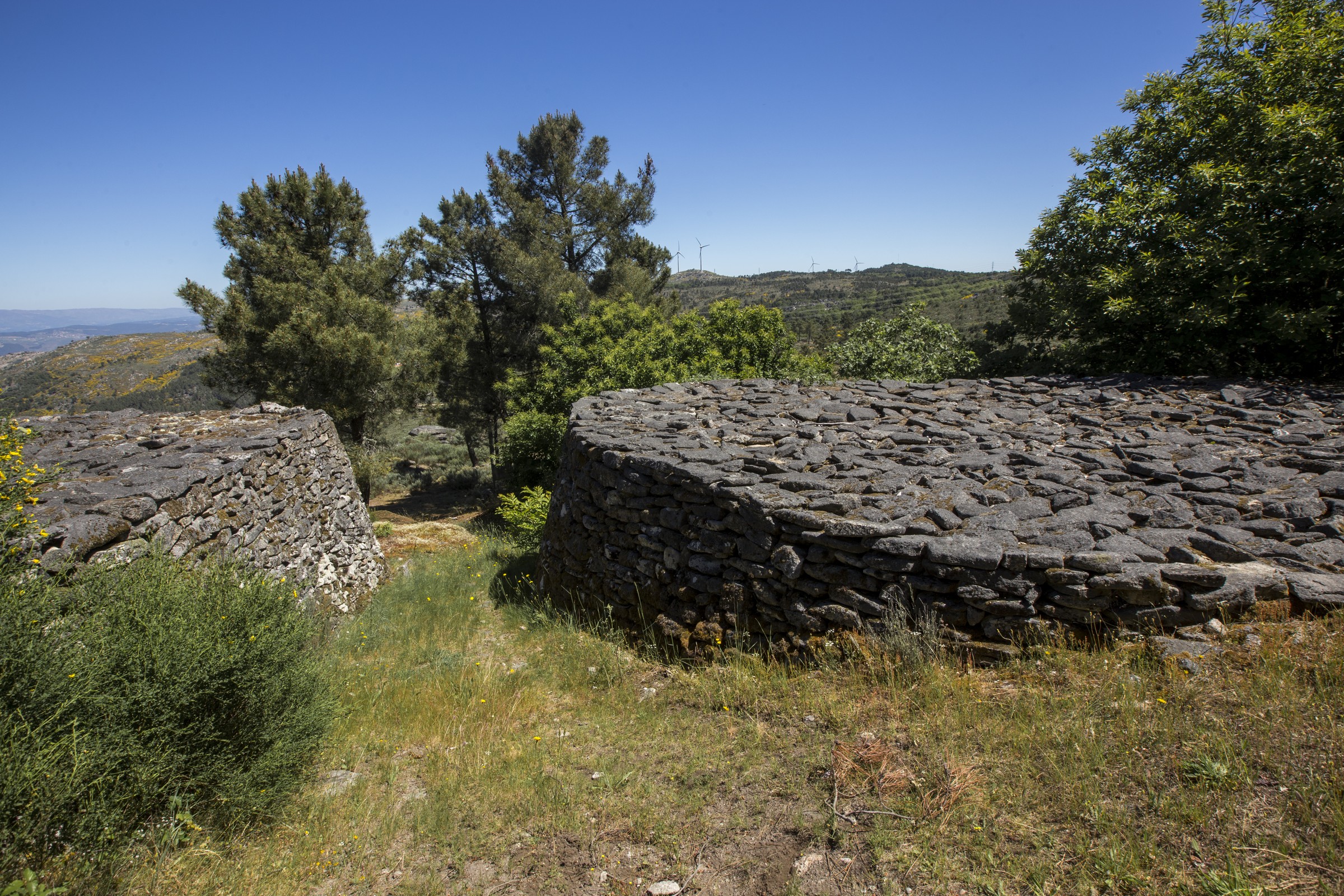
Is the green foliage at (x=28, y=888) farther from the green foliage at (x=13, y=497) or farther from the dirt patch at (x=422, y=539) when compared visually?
the dirt patch at (x=422, y=539)

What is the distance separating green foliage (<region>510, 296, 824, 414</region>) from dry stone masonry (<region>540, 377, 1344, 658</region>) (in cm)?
520

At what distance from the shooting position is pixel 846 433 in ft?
20.9

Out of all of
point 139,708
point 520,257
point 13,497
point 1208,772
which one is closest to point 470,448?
point 520,257

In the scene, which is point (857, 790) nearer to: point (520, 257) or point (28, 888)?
point (28, 888)

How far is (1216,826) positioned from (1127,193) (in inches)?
380

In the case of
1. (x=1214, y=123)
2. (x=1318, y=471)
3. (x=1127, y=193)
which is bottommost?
(x=1318, y=471)

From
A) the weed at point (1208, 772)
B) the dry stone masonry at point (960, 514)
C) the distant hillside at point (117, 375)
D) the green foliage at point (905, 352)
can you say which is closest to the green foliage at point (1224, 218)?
the dry stone masonry at point (960, 514)

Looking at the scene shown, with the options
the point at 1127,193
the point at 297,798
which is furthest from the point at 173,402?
the point at 1127,193

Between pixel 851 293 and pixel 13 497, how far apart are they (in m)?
65.3

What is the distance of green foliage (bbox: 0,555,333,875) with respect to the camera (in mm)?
2418

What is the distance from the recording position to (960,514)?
4.41 meters

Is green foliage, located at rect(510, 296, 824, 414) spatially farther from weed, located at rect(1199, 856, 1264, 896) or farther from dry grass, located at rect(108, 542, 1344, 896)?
weed, located at rect(1199, 856, 1264, 896)

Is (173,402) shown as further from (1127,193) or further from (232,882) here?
(1127,193)

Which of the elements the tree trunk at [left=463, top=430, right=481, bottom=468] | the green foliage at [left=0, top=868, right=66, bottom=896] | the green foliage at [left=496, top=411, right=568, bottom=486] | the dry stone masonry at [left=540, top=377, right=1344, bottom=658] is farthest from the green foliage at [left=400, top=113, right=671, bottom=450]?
the green foliage at [left=0, top=868, right=66, bottom=896]
